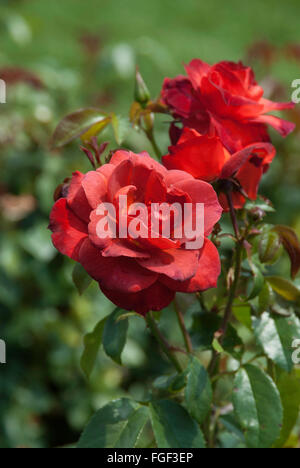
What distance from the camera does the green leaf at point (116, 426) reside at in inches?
23.1

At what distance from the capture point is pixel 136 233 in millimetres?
465

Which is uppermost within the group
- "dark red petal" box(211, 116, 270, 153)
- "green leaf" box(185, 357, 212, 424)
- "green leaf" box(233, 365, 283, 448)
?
"dark red petal" box(211, 116, 270, 153)

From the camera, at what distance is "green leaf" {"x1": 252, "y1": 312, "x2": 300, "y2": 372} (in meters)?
0.58

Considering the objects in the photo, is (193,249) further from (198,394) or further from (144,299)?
(198,394)

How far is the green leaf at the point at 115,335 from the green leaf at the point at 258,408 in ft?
0.41

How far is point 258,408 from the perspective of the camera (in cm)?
58

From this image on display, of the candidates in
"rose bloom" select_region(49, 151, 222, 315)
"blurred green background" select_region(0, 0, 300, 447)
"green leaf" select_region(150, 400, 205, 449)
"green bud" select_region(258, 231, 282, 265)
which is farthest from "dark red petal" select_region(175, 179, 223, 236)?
"blurred green background" select_region(0, 0, 300, 447)

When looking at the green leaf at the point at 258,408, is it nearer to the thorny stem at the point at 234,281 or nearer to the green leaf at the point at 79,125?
the thorny stem at the point at 234,281

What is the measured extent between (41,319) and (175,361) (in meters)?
0.83

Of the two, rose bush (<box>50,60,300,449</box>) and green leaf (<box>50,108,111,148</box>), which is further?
green leaf (<box>50,108,111,148</box>)

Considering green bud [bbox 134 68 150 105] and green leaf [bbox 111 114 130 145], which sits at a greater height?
green bud [bbox 134 68 150 105]

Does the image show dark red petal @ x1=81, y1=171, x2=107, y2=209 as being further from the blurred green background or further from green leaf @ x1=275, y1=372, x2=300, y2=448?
the blurred green background

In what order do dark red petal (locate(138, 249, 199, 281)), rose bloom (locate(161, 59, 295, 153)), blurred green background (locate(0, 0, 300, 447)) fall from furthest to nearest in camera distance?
blurred green background (locate(0, 0, 300, 447))
rose bloom (locate(161, 59, 295, 153))
dark red petal (locate(138, 249, 199, 281))

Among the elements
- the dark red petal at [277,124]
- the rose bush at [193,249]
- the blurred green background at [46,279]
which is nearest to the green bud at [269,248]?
the rose bush at [193,249]
